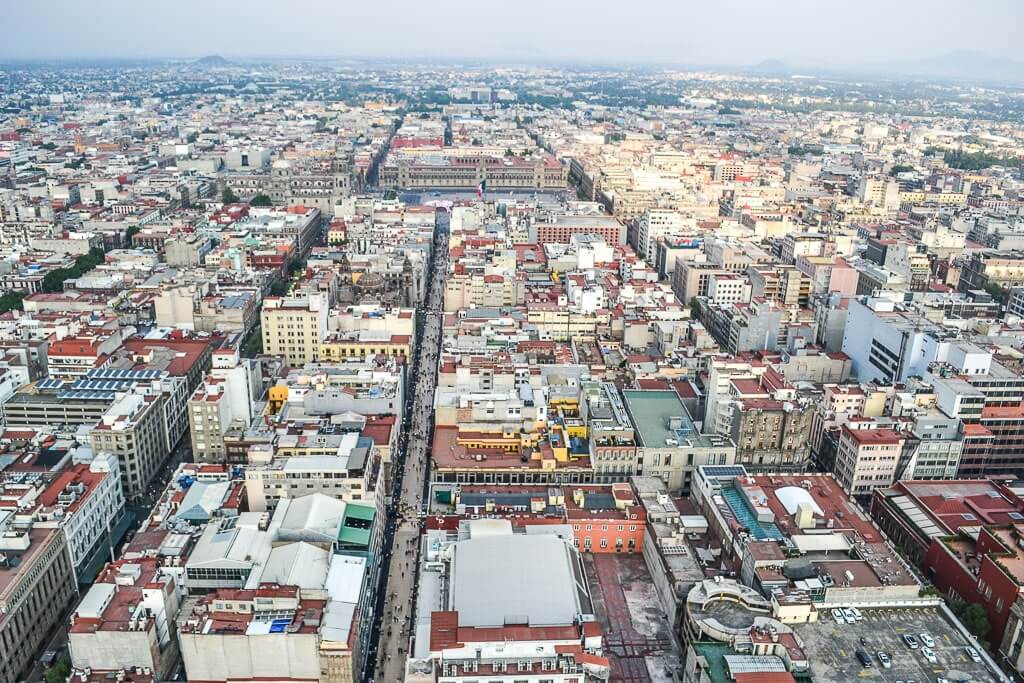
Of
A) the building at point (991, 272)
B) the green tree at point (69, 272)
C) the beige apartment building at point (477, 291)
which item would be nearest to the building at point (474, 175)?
the green tree at point (69, 272)

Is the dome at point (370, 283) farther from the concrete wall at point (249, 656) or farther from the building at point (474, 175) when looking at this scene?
the building at point (474, 175)

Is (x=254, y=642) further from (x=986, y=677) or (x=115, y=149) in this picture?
(x=115, y=149)

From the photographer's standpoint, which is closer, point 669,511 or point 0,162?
point 669,511

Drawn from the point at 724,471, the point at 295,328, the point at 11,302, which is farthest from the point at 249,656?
the point at 11,302

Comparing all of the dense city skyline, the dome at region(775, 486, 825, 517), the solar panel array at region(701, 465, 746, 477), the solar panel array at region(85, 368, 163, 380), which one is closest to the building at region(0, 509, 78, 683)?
the dense city skyline

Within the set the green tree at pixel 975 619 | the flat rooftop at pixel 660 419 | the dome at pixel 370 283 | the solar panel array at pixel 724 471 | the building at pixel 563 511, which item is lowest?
the green tree at pixel 975 619

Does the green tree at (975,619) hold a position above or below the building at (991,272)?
below

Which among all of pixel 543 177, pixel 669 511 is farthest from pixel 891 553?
pixel 543 177

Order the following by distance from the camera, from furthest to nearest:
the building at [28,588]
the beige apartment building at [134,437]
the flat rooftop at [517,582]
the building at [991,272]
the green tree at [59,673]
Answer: the building at [991,272]
the beige apartment building at [134,437]
the building at [28,588]
the flat rooftop at [517,582]
the green tree at [59,673]
